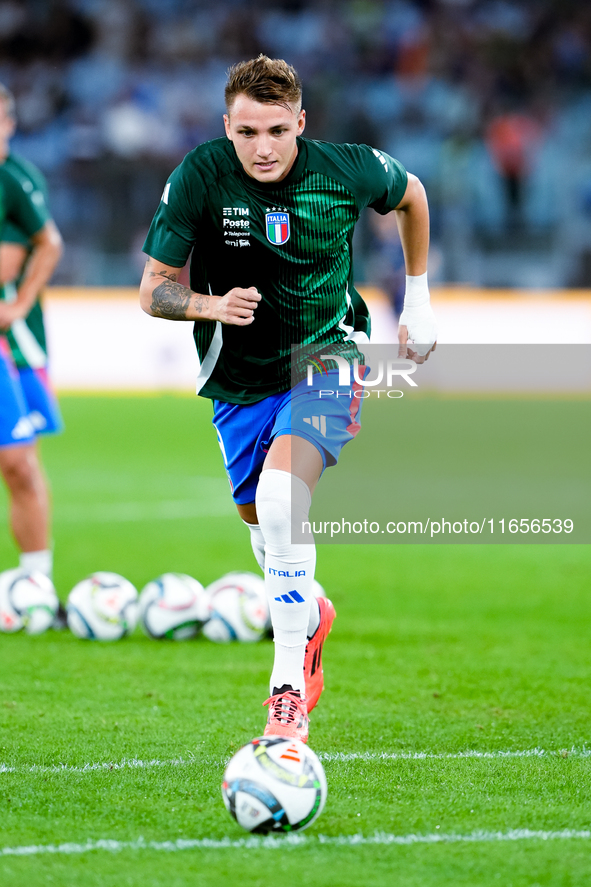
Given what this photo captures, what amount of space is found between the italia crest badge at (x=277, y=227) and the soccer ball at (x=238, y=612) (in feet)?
7.51

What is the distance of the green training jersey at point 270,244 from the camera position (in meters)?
4.31

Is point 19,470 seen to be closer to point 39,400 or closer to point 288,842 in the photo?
point 39,400

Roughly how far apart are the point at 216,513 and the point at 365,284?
34.3ft

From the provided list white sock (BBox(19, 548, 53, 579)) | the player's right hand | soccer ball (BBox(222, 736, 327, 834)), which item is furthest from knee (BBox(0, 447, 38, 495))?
soccer ball (BBox(222, 736, 327, 834))

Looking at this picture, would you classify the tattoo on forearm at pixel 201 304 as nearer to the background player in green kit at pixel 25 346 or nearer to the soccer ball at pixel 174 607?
the soccer ball at pixel 174 607

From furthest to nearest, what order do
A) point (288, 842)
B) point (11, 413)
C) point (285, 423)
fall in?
point (11, 413) < point (285, 423) < point (288, 842)

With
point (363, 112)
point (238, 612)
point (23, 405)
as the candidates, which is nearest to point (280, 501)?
point (238, 612)

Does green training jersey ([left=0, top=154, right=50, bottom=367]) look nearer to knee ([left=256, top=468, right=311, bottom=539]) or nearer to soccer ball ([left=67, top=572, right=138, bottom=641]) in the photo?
soccer ball ([left=67, top=572, right=138, bottom=641])

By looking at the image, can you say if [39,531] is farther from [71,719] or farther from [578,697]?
[578,697]

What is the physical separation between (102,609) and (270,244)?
2.54 m

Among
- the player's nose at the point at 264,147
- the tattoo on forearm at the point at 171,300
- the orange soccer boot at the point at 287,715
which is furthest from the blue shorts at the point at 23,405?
the orange soccer boot at the point at 287,715

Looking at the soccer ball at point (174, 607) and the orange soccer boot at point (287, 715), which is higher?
the orange soccer boot at point (287, 715)

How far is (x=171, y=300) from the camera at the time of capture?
4.12 m

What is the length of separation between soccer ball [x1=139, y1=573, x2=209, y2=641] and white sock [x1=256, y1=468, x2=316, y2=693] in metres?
2.02
